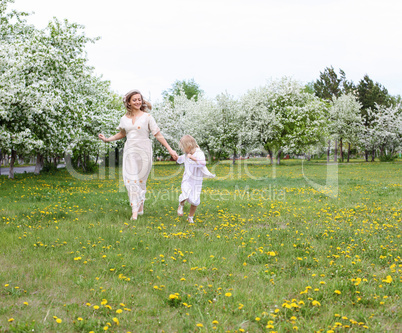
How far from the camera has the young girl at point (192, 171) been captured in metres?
9.82

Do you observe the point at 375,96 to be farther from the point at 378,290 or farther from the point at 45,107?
the point at 378,290

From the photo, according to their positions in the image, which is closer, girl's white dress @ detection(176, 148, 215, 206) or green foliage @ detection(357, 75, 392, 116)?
girl's white dress @ detection(176, 148, 215, 206)

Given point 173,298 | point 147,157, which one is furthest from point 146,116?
point 173,298

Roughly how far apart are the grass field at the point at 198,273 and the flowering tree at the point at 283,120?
141 ft

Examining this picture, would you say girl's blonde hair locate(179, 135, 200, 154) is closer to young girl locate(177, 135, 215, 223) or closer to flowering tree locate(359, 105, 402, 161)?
young girl locate(177, 135, 215, 223)

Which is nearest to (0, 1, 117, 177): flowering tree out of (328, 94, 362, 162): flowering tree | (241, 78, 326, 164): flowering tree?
(241, 78, 326, 164): flowering tree

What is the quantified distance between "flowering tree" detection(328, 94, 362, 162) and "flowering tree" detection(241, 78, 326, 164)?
29.1 feet

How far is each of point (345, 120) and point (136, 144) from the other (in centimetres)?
6024

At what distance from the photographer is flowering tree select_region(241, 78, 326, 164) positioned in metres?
52.3

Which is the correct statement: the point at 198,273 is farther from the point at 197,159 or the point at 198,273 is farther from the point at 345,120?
the point at 345,120

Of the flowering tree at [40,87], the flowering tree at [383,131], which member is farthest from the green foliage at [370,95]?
the flowering tree at [40,87]

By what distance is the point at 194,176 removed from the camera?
10078 millimetres

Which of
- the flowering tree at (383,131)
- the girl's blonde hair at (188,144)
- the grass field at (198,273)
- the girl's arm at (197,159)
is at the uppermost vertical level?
the flowering tree at (383,131)

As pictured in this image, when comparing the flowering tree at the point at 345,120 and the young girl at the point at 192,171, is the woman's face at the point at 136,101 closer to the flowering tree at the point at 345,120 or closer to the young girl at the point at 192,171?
the young girl at the point at 192,171
